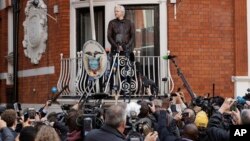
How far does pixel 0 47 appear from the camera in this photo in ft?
63.0

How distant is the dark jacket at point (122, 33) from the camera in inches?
527

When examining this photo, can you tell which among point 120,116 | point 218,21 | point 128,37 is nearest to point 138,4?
point 128,37

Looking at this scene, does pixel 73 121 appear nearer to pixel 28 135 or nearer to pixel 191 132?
pixel 28 135

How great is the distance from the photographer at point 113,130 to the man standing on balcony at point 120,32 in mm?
7569

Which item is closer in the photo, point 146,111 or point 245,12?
point 146,111

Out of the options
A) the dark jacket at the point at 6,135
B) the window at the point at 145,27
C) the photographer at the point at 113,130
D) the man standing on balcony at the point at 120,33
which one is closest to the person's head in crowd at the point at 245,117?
the photographer at the point at 113,130

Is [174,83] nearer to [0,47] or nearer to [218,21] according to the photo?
[218,21]

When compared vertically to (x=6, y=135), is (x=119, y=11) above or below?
above

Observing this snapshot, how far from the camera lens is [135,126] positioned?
6.70m

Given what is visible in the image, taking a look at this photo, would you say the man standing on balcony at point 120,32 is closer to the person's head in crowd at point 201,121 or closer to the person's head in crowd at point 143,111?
the person's head in crowd at point 143,111

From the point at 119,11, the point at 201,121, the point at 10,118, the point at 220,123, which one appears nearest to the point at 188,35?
the point at 119,11

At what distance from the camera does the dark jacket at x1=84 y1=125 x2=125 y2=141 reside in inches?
222

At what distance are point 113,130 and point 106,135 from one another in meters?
0.09

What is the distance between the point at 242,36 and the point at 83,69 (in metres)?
3.90
